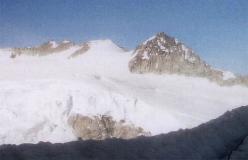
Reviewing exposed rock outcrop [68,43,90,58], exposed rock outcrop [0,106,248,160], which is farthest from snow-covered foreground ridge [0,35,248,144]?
exposed rock outcrop [0,106,248,160]

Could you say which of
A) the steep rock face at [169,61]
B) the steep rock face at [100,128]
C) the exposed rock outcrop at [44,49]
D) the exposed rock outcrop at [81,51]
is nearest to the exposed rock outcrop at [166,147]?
the steep rock face at [100,128]

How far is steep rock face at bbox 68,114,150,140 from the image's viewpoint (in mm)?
42750

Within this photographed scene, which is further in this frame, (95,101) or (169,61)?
(169,61)

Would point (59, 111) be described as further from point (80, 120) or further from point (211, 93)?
point (211, 93)

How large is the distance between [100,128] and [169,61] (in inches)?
947

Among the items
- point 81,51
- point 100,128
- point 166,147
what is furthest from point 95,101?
point 166,147

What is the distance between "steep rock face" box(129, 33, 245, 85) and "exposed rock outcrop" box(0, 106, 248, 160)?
5049 cm

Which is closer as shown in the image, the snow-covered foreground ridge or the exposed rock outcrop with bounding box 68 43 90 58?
the snow-covered foreground ridge

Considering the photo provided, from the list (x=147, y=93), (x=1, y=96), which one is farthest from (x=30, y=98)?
(x=147, y=93)

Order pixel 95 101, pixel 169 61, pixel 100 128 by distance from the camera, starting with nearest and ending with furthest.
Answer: pixel 100 128
pixel 95 101
pixel 169 61

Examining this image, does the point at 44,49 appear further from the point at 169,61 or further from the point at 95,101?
the point at 95,101

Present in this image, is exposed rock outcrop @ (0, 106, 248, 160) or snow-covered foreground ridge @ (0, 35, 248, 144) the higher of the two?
snow-covered foreground ridge @ (0, 35, 248, 144)

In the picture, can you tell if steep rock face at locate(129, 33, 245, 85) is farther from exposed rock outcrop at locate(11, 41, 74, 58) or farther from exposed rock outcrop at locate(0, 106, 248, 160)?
exposed rock outcrop at locate(0, 106, 248, 160)

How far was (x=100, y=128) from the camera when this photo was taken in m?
43.7
